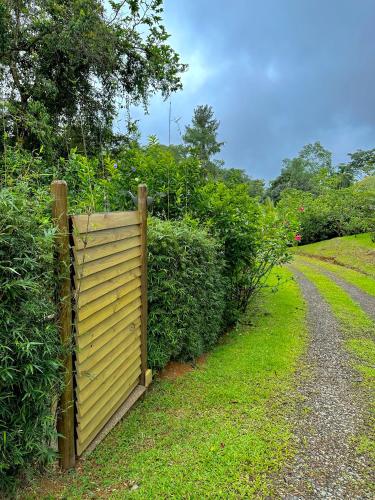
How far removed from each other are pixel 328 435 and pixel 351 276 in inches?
339

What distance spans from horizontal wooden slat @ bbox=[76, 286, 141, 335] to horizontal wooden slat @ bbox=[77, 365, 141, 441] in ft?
1.77

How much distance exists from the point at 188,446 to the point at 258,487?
57cm

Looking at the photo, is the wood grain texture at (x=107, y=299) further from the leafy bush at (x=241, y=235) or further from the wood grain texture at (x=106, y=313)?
the leafy bush at (x=241, y=235)

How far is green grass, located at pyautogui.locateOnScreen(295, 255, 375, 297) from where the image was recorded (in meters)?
8.82

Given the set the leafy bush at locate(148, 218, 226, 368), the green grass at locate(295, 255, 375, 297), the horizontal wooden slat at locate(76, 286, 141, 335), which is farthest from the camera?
the green grass at locate(295, 255, 375, 297)

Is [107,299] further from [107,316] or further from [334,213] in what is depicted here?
[334,213]

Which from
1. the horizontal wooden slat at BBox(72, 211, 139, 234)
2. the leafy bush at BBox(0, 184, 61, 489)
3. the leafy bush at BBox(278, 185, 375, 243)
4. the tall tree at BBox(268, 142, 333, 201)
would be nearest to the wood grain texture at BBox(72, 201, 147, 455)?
the horizontal wooden slat at BBox(72, 211, 139, 234)

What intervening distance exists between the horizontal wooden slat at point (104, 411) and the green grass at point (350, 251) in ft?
31.7

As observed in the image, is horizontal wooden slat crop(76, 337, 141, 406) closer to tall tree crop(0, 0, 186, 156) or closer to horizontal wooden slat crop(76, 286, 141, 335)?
horizontal wooden slat crop(76, 286, 141, 335)

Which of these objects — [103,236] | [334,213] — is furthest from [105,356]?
[334,213]

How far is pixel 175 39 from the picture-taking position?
8.11m

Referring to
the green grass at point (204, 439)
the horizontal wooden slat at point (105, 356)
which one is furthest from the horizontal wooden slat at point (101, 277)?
the green grass at point (204, 439)

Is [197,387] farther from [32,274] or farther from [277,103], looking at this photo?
[277,103]

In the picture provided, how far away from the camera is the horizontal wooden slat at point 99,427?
214cm
